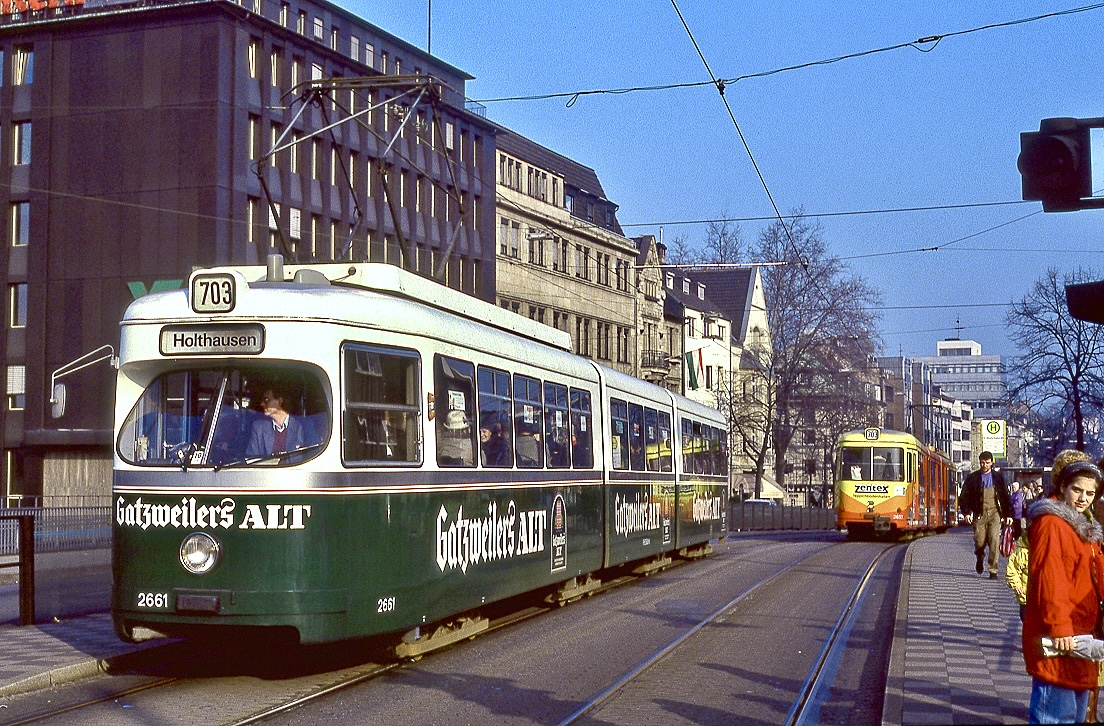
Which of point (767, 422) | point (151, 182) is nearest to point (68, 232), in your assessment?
point (151, 182)

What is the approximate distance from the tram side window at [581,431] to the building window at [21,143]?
123 feet

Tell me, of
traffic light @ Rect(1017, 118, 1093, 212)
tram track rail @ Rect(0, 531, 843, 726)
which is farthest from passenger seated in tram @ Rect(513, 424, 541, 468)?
traffic light @ Rect(1017, 118, 1093, 212)

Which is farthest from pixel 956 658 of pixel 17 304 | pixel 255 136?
pixel 17 304

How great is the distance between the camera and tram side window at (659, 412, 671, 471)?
2316 centimetres

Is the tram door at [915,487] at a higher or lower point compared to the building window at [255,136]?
lower

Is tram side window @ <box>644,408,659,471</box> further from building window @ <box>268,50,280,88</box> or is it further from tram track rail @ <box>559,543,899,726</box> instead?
building window @ <box>268,50,280,88</box>

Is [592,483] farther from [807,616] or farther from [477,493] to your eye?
[477,493]

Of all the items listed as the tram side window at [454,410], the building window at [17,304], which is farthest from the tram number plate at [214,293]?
the building window at [17,304]

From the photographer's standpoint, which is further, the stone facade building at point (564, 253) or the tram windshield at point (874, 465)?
the stone facade building at point (564, 253)

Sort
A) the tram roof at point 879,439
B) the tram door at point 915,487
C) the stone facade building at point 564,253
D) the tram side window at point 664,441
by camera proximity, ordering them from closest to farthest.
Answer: the tram side window at point 664,441 → the tram roof at point 879,439 → the tram door at point 915,487 → the stone facade building at point 564,253

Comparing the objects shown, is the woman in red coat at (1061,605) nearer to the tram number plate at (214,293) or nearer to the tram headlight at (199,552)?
the tram headlight at (199,552)

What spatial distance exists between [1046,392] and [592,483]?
4791 cm

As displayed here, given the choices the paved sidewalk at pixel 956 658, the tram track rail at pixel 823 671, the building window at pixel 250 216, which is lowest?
the tram track rail at pixel 823 671

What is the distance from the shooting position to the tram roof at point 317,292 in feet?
36.6
